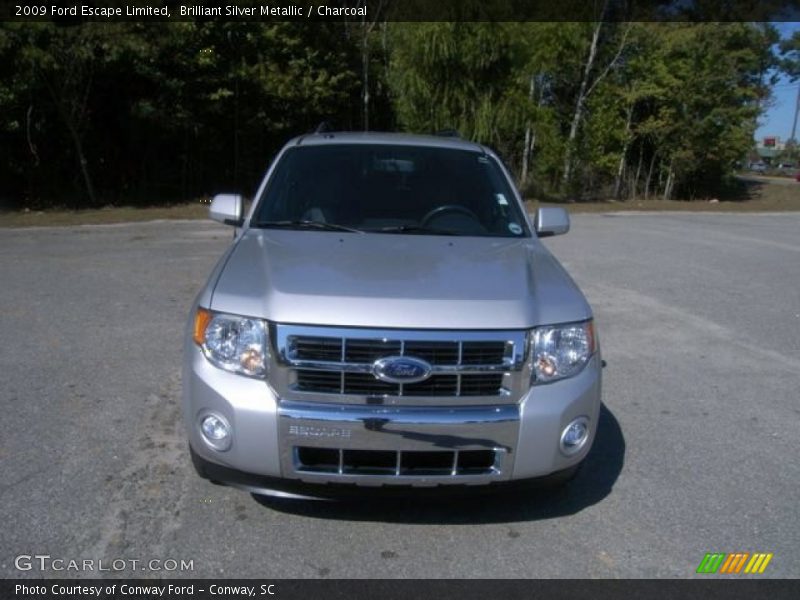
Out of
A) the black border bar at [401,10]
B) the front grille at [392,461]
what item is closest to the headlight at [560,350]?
the front grille at [392,461]

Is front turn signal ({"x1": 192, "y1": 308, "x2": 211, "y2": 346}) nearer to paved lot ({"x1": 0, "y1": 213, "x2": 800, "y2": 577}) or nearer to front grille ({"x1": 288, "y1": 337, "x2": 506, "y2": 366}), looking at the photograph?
front grille ({"x1": 288, "y1": 337, "x2": 506, "y2": 366})

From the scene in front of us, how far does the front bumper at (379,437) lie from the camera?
3.09 metres

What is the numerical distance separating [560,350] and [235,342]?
1439 millimetres

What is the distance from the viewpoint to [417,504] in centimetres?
368

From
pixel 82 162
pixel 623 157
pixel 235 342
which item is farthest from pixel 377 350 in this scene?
pixel 623 157

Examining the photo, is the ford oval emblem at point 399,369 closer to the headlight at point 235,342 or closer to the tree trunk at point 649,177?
the headlight at point 235,342

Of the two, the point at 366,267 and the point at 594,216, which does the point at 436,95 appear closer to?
the point at 594,216

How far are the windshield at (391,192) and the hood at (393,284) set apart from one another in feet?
1.24

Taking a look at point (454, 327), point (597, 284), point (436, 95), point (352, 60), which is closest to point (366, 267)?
point (454, 327)

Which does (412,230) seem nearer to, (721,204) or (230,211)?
(230,211)

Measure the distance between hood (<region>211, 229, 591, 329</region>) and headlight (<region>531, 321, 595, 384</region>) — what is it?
53 millimetres

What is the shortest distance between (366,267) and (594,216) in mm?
19327
